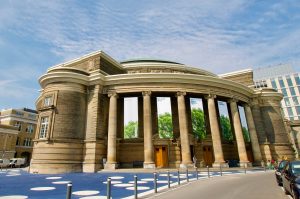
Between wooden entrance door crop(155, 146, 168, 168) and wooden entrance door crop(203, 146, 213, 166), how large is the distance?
661cm

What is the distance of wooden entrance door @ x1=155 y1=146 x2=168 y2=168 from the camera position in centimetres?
2850

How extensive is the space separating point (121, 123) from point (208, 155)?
1468 cm

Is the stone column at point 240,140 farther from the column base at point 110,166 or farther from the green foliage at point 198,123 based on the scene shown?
the green foliage at point 198,123

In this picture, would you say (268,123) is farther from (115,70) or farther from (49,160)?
(49,160)

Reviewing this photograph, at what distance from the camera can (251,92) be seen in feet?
115

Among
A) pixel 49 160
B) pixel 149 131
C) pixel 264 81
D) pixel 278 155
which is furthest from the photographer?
pixel 264 81

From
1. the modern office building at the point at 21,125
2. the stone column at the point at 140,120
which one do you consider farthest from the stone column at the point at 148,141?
the modern office building at the point at 21,125

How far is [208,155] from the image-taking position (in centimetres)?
3175

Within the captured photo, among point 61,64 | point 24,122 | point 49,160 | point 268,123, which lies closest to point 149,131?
point 49,160

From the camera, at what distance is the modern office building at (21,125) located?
58281 mm

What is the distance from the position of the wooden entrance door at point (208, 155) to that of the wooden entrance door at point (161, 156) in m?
6.61

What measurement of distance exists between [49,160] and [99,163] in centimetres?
574

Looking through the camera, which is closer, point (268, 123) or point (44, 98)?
point (44, 98)

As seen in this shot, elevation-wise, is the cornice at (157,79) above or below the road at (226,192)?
above
